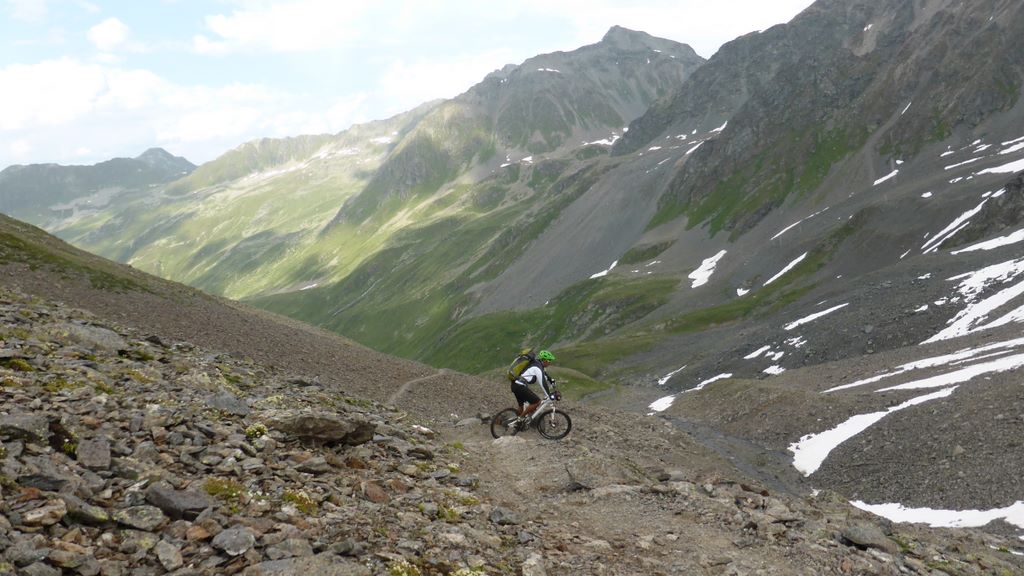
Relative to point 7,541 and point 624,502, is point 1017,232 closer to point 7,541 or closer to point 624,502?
point 624,502

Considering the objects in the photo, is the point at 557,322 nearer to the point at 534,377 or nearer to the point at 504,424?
the point at 504,424

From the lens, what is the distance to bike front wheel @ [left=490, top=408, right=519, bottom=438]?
926 inches

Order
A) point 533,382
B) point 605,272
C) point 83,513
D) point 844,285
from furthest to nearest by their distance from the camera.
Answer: point 605,272, point 844,285, point 533,382, point 83,513

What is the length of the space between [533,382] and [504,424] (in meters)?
2.64

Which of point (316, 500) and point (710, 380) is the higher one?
point (316, 500)

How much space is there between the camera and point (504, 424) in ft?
79.2

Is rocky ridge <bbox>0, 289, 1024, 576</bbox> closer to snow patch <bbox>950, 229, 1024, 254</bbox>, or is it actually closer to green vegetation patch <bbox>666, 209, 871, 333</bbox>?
snow patch <bbox>950, 229, 1024, 254</bbox>

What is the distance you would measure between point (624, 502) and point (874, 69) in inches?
8531

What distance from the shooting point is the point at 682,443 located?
37312 millimetres

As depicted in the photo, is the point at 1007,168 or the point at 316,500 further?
the point at 1007,168

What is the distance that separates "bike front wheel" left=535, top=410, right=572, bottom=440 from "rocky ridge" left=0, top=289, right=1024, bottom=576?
1.94m

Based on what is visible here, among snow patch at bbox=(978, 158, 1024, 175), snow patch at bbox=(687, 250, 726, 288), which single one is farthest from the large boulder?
snow patch at bbox=(978, 158, 1024, 175)

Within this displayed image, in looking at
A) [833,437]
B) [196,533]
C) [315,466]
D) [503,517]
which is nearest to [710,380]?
[833,437]

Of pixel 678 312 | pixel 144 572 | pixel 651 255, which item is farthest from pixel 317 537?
pixel 651 255
